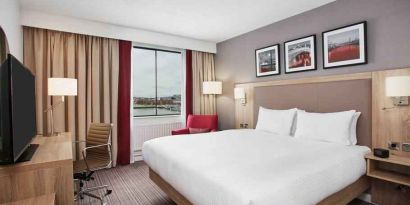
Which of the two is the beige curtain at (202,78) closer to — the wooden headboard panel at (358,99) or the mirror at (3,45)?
the wooden headboard panel at (358,99)

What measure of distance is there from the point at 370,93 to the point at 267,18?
78.6 inches

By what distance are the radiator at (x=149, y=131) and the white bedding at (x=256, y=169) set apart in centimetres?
184

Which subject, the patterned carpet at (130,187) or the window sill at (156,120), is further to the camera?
the window sill at (156,120)

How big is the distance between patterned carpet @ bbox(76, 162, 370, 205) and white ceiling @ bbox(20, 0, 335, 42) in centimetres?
269

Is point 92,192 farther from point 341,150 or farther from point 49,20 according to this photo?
point 341,150

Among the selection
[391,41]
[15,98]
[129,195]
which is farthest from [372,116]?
[15,98]

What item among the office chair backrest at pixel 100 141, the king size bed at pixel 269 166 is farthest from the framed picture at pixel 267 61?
the office chair backrest at pixel 100 141

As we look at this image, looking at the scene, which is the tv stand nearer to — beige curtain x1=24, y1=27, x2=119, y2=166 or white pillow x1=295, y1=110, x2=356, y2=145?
beige curtain x1=24, y1=27, x2=119, y2=166

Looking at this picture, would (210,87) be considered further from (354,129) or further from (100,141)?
(354,129)

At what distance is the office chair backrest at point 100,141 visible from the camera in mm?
2877

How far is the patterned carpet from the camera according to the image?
275 cm

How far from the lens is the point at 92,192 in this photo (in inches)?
120

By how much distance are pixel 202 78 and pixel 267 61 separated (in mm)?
1748

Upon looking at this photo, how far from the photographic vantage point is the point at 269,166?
1854mm
